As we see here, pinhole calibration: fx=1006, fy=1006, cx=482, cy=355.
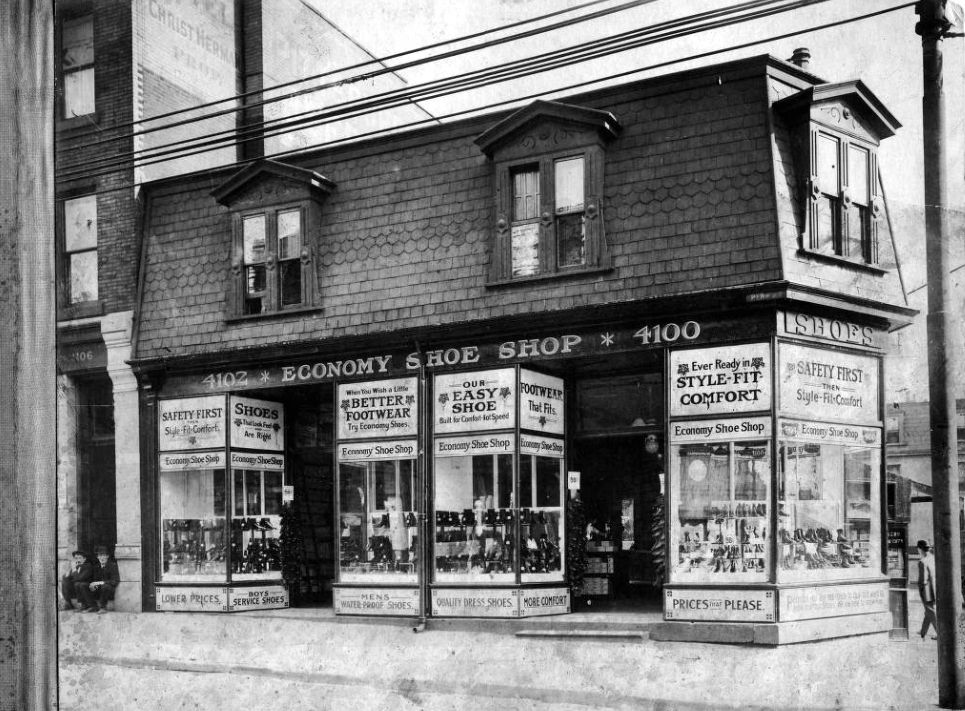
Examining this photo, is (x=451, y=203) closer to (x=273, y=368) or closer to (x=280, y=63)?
(x=273, y=368)

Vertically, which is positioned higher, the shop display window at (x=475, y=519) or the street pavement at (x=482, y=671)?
the shop display window at (x=475, y=519)

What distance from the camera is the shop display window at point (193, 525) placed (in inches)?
642

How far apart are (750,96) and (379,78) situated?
767 centimetres

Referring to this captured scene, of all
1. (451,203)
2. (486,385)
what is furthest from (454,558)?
(451,203)

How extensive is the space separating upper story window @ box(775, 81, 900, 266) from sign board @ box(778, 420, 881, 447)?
214 centimetres

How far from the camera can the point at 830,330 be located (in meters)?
12.7

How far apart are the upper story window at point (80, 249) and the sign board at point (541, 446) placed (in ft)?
27.7

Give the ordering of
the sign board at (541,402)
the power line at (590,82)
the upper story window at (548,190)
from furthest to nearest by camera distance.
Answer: the sign board at (541,402), the upper story window at (548,190), the power line at (590,82)

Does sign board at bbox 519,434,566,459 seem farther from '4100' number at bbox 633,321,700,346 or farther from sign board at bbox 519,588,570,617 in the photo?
'4100' number at bbox 633,321,700,346

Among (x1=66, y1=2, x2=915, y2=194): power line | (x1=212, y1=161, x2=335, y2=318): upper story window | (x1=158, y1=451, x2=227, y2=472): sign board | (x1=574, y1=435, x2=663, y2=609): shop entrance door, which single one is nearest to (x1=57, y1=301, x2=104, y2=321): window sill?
(x1=66, y1=2, x2=915, y2=194): power line

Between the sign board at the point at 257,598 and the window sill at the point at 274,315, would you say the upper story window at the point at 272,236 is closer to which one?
the window sill at the point at 274,315

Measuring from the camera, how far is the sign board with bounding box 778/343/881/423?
12359 millimetres

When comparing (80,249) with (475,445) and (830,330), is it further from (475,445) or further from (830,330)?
(830,330)

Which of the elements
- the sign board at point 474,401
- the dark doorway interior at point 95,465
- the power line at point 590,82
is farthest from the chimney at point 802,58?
the dark doorway interior at point 95,465
